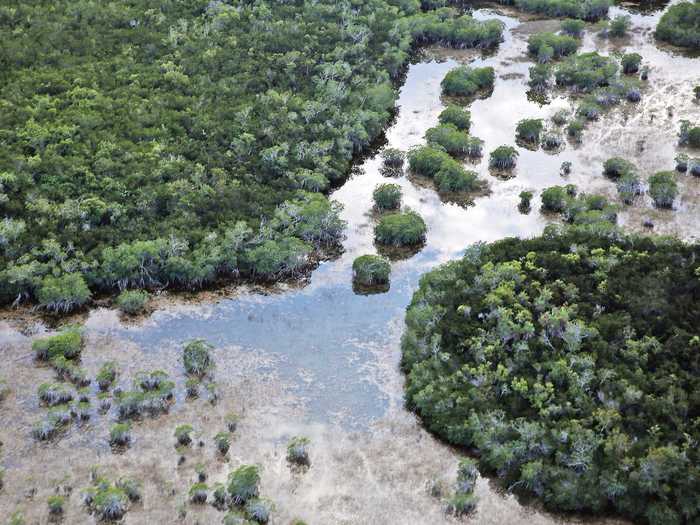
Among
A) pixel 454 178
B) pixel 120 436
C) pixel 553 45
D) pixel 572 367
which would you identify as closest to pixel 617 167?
pixel 454 178

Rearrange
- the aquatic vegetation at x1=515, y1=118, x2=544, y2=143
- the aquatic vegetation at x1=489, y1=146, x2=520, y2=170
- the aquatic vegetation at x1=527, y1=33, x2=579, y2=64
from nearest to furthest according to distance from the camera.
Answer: the aquatic vegetation at x1=489, y1=146, x2=520, y2=170 → the aquatic vegetation at x1=515, y1=118, x2=544, y2=143 → the aquatic vegetation at x1=527, y1=33, x2=579, y2=64

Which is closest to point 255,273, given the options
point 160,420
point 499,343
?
point 160,420

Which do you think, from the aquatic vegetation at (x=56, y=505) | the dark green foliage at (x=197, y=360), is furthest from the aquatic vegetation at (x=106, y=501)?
the dark green foliage at (x=197, y=360)

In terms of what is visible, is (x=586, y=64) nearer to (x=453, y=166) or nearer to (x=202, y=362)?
(x=453, y=166)

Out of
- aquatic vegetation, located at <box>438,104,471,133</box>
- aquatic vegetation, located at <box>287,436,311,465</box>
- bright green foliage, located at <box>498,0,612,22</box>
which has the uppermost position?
aquatic vegetation, located at <box>287,436,311,465</box>

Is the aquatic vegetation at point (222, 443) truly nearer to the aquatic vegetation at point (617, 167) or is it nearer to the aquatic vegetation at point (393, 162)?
the aquatic vegetation at point (393, 162)

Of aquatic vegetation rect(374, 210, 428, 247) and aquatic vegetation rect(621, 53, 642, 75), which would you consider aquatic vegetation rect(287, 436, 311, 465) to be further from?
aquatic vegetation rect(621, 53, 642, 75)

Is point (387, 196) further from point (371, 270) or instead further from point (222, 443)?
point (222, 443)

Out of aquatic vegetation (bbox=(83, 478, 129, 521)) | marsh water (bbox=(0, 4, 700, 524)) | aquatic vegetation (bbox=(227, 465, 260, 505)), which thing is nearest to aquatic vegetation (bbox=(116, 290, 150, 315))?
marsh water (bbox=(0, 4, 700, 524))
